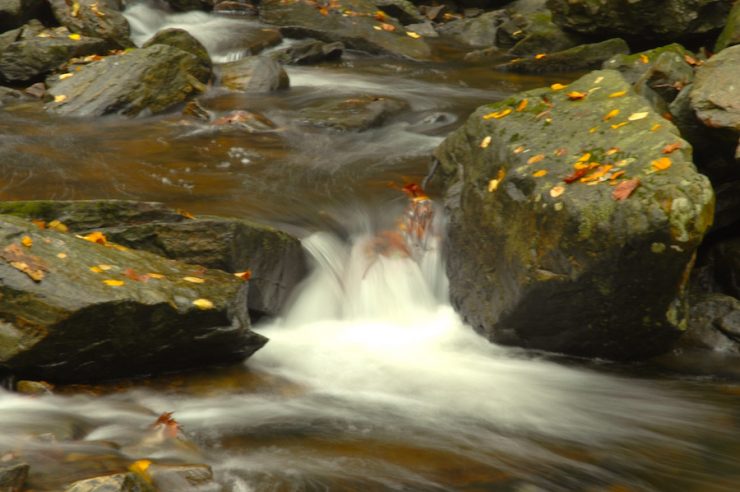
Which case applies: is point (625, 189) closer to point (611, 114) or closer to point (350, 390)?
point (611, 114)

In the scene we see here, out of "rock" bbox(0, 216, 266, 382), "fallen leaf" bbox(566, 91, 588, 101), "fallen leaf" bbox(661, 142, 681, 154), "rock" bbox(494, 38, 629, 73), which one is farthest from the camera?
"rock" bbox(494, 38, 629, 73)

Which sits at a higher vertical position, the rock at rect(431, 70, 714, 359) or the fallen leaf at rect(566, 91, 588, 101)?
the fallen leaf at rect(566, 91, 588, 101)

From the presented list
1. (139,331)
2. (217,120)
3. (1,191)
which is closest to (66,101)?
(217,120)

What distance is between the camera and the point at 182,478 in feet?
12.2

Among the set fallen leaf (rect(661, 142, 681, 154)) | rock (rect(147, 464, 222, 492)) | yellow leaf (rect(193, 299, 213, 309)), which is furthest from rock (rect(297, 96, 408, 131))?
rock (rect(147, 464, 222, 492))

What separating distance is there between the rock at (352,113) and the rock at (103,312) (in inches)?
176

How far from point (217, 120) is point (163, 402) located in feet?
17.3

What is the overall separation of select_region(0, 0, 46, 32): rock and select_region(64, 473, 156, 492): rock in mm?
10081

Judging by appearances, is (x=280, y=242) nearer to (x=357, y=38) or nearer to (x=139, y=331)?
(x=139, y=331)

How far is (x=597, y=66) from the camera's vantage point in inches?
486

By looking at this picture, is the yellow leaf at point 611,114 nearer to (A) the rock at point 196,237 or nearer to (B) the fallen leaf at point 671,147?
(B) the fallen leaf at point 671,147

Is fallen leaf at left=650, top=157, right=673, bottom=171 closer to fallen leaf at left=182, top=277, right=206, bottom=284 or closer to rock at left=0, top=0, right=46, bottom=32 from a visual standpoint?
fallen leaf at left=182, top=277, right=206, bottom=284

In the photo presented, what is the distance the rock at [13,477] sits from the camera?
3266mm

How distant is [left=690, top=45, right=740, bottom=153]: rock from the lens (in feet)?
19.7
